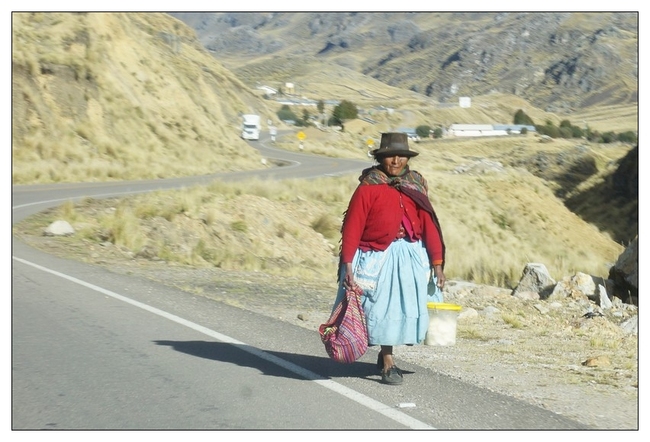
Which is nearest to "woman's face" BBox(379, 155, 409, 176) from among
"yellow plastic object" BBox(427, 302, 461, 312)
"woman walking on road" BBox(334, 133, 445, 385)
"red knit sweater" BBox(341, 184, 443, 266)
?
"woman walking on road" BBox(334, 133, 445, 385)

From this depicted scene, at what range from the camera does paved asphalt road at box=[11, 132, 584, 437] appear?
6.55 meters

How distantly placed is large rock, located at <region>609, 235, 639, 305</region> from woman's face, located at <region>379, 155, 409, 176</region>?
14276 mm

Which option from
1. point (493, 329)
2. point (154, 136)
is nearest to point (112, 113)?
point (154, 136)

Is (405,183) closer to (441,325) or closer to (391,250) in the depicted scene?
(391,250)

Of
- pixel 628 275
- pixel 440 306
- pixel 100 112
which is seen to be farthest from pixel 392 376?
pixel 100 112

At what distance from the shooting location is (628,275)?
21.0 meters

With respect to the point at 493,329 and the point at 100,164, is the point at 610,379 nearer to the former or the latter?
the point at 493,329

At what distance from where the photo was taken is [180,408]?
6805 mm

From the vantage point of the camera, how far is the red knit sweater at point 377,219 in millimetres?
7492

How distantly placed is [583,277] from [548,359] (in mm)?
10161

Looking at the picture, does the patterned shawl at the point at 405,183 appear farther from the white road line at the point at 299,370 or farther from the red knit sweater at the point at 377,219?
the white road line at the point at 299,370

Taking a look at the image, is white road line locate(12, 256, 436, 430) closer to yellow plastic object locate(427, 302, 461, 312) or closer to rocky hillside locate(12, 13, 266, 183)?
yellow plastic object locate(427, 302, 461, 312)

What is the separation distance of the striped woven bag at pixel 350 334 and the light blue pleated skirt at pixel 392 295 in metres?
0.06

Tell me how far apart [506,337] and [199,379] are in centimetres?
464
